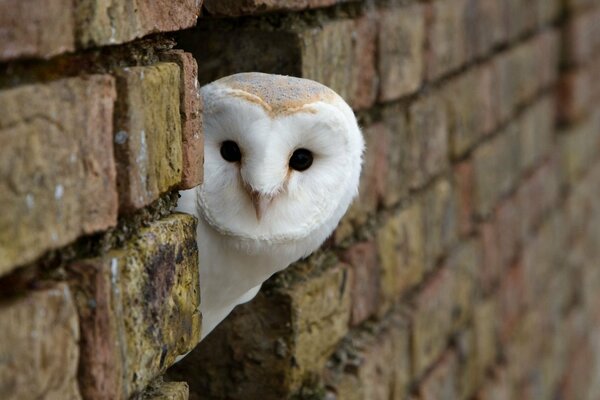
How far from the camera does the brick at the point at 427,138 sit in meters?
2.03

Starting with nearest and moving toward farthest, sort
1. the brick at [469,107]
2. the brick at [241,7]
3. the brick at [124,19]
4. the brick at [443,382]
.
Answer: the brick at [124,19] → the brick at [241,7] → the brick at [443,382] → the brick at [469,107]

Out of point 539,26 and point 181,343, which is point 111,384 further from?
point 539,26

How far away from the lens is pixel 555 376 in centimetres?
388

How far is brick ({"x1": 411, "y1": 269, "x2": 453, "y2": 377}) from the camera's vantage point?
2.08m

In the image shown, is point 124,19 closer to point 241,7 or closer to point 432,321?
point 241,7

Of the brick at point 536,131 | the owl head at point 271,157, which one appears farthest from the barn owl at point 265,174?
the brick at point 536,131

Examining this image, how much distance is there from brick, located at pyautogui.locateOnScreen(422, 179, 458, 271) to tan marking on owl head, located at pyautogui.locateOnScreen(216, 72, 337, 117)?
1.00 m

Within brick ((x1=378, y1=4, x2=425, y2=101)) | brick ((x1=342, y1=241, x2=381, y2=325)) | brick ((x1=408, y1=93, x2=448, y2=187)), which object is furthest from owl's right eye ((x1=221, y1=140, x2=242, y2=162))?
brick ((x1=408, y1=93, x2=448, y2=187))

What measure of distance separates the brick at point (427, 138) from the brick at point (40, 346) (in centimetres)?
122

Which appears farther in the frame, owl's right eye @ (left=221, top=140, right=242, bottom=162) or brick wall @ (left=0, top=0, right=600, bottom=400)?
owl's right eye @ (left=221, top=140, right=242, bottom=162)

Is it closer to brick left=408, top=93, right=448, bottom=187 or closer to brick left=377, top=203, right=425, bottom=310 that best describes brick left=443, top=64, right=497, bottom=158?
brick left=408, top=93, right=448, bottom=187

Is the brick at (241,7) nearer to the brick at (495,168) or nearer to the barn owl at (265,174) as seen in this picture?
the barn owl at (265,174)

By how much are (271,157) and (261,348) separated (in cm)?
47

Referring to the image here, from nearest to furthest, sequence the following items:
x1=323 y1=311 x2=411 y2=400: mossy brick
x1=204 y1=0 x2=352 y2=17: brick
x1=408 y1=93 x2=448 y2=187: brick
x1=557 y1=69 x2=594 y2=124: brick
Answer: x1=204 y1=0 x2=352 y2=17: brick, x1=323 y1=311 x2=411 y2=400: mossy brick, x1=408 y1=93 x2=448 y2=187: brick, x1=557 y1=69 x2=594 y2=124: brick
